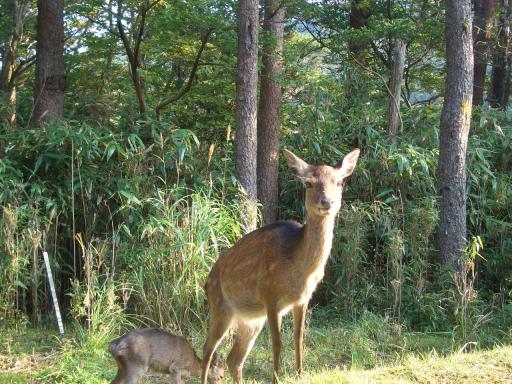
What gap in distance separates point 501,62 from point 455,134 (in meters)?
5.91

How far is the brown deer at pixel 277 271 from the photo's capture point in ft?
17.5

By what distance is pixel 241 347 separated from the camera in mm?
6000

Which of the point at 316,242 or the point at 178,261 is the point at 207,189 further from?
the point at 316,242

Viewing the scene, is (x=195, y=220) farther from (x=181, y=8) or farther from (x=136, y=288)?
(x=181, y=8)

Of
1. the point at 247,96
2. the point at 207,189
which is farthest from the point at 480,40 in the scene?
the point at 207,189

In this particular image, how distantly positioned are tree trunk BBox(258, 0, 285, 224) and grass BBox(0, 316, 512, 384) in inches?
101

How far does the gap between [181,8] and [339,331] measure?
5.34 meters

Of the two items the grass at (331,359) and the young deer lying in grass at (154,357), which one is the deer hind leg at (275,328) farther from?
the young deer lying in grass at (154,357)

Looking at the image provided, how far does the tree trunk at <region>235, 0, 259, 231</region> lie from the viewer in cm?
892

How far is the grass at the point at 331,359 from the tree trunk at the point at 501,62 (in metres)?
6.98

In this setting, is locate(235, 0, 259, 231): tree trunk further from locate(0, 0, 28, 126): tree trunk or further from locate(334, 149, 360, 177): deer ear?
locate(0, 0, 28, 126): tree trunk

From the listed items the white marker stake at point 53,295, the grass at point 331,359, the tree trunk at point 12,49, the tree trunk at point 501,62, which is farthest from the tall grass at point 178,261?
the tree trunk at point 501,62

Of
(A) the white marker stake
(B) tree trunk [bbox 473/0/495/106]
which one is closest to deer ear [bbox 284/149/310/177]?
(A) the white marker stake

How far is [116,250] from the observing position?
808cm
